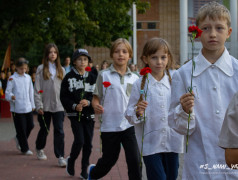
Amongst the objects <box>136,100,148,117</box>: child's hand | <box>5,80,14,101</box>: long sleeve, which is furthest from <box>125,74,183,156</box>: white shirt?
<box>5,80,14,101</box>: long sleeve

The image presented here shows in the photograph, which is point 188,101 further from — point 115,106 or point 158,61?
point 115,106

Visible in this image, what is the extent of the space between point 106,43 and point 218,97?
Answer: 843 inches

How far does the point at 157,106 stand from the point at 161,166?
614 mm

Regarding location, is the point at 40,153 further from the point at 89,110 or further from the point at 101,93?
the point at 101,93

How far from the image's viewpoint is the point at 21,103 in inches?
364

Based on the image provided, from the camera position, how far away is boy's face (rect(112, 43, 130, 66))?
18.2 ft

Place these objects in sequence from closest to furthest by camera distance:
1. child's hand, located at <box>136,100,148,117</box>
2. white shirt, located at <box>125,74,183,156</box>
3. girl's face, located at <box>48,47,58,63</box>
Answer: child's hand, located at <box>136,100,148,117</box> → white shirt, located at <box>125,74,183,156</box> → girl's face, located at <box>48,47,58,63</box>

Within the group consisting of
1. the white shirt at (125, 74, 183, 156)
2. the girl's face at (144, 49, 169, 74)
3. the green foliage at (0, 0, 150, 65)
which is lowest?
the white shirt at (125, 74, 183, 156)

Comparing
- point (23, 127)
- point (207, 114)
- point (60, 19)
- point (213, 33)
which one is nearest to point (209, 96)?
point (207, 114)

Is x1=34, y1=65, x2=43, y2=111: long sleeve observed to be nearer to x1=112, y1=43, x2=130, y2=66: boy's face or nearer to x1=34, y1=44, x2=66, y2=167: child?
x1=34, y1=44, x2=66, y2=167: child

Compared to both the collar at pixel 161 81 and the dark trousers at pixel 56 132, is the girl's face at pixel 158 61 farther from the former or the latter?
the dark trousers at pixel 56 132

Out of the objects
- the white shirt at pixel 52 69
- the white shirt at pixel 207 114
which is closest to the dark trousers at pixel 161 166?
the white shirt at pixel 207 114

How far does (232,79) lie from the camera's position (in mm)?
3264

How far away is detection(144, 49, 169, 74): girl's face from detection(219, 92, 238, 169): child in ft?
9.10
